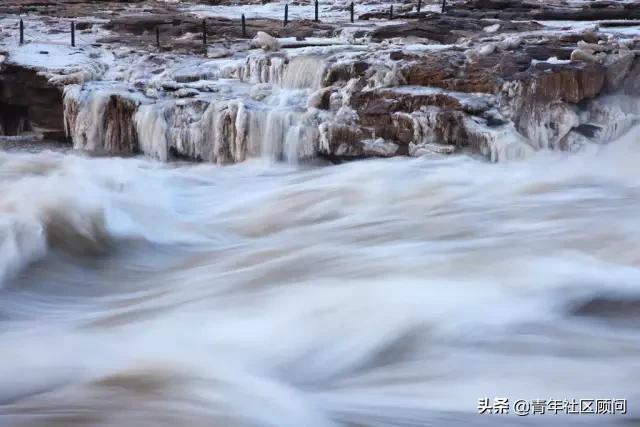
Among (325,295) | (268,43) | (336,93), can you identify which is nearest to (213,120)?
(336,93)

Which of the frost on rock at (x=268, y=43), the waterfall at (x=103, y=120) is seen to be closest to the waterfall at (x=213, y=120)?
the waterfall at (x=103, y=120)

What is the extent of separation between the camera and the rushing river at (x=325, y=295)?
363 centimetres

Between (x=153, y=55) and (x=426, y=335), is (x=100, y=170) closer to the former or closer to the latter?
(x=153, y=55)

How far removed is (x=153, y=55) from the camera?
12.0 meters

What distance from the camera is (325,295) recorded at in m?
5.00

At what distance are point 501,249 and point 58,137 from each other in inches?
288

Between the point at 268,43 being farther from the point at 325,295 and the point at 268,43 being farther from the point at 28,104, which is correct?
the point at 325,295

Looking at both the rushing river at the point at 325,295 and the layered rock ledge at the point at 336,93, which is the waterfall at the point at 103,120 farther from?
the rushing river at the point at 325,295

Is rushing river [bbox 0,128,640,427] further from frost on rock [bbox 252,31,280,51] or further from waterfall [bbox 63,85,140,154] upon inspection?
frost on rock [bbox 252,31,280,51]

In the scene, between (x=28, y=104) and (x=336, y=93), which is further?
(x=28, y=104)

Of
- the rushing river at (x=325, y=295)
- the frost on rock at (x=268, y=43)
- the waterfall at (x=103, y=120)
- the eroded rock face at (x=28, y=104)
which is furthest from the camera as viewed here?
the frost on rock at (x=268, y=43)

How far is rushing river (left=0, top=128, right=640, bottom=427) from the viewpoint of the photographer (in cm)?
363

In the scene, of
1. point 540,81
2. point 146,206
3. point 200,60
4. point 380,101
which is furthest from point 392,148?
point 200,60

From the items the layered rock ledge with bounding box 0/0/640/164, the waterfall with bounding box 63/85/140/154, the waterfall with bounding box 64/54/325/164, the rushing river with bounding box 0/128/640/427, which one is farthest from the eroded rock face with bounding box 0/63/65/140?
the rushing river with bounding box 0/128/640/427
